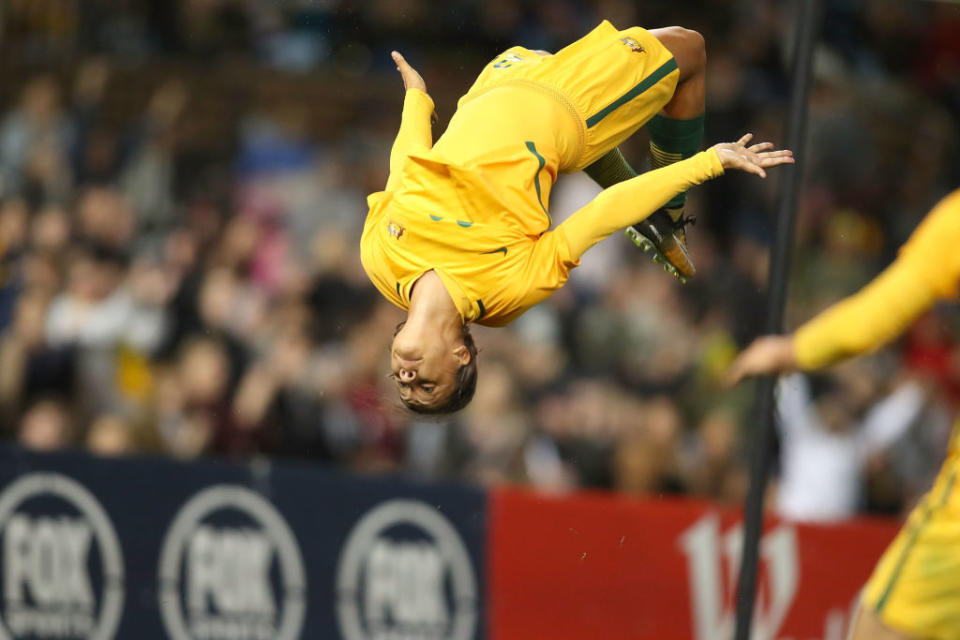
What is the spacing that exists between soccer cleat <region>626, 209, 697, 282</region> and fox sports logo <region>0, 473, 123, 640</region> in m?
3.14

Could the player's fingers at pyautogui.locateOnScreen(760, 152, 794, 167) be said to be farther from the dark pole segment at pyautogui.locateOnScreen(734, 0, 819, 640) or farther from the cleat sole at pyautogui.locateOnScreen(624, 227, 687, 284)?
the cleat sole at pyautogui.locateOnScreen(624, 227, 687, 284)

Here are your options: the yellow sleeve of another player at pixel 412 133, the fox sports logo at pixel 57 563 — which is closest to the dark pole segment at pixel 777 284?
the yellow sleeve of another player at pixel 412 133

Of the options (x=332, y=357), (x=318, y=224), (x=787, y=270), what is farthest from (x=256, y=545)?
(x=787, y=270)

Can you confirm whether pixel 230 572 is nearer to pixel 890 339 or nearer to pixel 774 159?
pixel 774 159

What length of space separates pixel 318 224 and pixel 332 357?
112 cm

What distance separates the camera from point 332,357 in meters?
7.60

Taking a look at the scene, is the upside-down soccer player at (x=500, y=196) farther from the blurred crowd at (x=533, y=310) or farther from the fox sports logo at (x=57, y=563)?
the fox sports logo at (x=57, y=563)

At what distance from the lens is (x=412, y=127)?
4.95 m

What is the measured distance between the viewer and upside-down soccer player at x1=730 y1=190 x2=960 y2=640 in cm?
352

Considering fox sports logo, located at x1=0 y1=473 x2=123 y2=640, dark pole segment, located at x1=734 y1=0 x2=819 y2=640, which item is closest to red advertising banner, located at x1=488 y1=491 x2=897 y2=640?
dark pole segment, located at x1=734 y1=0 x2=819 y2=640

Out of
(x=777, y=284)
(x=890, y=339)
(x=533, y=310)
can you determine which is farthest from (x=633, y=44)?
(x=533, y=310)

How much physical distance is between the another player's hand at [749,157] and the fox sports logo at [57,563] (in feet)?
12.9

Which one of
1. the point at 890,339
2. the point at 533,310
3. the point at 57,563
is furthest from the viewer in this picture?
the point at 533,310

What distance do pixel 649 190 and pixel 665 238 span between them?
941 millimetres
